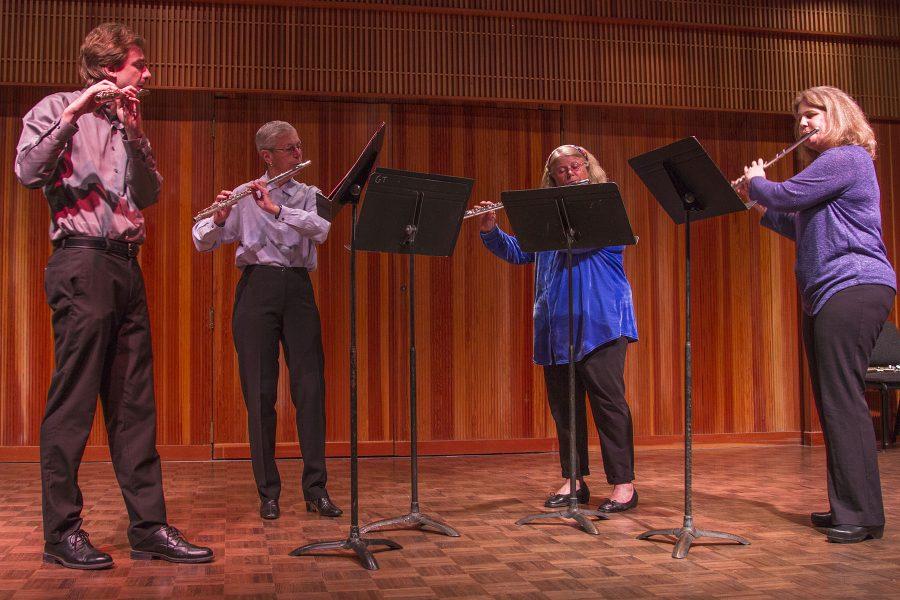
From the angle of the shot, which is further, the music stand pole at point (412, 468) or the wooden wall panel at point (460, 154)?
the wooden wall panel at point (460, 154)

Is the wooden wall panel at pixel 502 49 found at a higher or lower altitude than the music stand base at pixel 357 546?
higher

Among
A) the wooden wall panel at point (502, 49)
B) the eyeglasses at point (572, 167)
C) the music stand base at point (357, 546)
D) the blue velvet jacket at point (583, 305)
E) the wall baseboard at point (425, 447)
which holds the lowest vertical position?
the wall baseboard at point (425, 447)

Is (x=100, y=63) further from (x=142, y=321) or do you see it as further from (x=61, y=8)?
(x=61, y=8)

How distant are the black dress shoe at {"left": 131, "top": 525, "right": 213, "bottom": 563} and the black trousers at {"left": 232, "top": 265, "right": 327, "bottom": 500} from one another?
2.51 feet

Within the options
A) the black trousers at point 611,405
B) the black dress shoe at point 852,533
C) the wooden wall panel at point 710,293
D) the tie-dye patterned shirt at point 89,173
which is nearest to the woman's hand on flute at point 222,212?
the tie-dye patterned shirt at point 89,173

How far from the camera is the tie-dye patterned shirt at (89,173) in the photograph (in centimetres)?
261

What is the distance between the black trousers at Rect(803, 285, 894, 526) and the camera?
2932 millimetres

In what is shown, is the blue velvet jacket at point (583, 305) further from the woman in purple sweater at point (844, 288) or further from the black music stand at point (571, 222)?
the woman in purple sweater at point (844, 288)

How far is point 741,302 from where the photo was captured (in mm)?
5969

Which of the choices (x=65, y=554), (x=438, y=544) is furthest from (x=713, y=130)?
(x=65, y=554)

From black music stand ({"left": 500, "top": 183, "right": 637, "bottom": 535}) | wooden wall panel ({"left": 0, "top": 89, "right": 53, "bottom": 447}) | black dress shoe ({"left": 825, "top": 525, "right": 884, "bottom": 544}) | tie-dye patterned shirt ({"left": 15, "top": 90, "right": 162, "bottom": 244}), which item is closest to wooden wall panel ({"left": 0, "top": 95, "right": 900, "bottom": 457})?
wooden wall panel ({"left": 0, "top": 89, "right": 53, "bottom": 447})

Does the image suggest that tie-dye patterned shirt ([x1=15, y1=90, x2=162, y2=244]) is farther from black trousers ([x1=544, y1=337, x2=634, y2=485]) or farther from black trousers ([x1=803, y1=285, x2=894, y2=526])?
black trousers ([x1=803, y1=285, x2=894, y2=526])

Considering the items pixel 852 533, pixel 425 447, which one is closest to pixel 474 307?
pixel 425 447

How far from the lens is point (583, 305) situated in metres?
3.55
